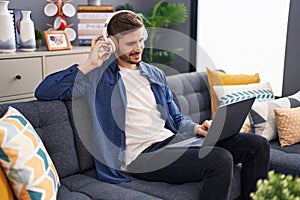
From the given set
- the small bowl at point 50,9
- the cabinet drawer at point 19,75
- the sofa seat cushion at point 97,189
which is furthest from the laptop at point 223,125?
the small bowl at point 50,9

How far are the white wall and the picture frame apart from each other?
5.53 feet

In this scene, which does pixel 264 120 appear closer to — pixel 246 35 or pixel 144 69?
pixel 144 69

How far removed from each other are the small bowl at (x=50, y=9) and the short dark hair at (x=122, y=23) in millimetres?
1361

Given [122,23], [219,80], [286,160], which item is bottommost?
[286,160]

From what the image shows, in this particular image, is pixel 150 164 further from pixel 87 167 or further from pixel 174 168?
pixel 87 167

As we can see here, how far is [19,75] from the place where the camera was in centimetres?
266

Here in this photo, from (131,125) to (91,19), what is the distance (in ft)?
4.88

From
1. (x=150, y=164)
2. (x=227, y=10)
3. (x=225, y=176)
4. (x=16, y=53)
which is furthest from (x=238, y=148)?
(x=227, y=10)

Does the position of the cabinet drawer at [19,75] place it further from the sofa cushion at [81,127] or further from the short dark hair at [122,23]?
the short dark hair at [122,23]

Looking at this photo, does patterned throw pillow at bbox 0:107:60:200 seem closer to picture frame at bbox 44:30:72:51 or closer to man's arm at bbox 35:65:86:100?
man's arm at bbox 35:65:86:100

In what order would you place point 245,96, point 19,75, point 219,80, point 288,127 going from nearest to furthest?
point 288,127
point 19,75
point 245,96
point 219,80

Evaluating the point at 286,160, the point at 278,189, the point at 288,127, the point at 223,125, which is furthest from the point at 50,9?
the point at 278,189

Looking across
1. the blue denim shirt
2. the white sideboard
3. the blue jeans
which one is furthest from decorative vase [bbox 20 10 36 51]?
the blue jeans

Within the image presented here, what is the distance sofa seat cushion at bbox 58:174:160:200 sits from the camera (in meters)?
1.73
